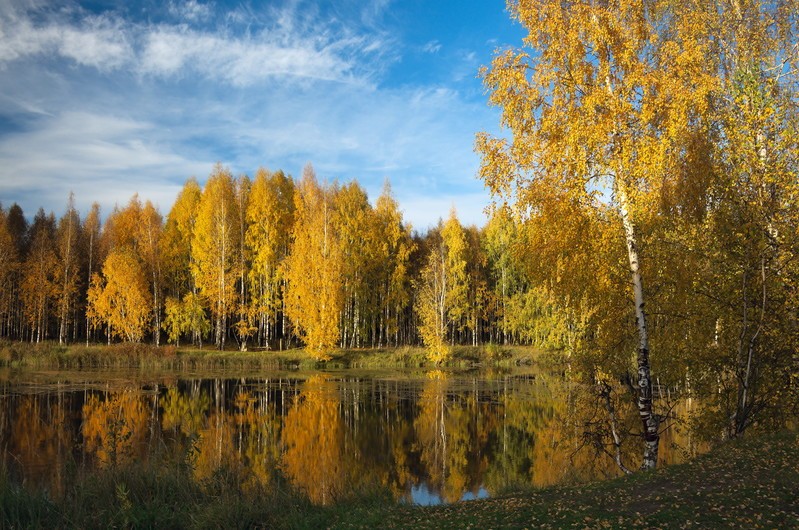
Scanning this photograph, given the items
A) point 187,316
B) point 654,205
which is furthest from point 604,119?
point 187,316

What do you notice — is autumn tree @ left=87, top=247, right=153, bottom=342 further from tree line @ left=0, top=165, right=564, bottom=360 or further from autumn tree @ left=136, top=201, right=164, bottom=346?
autumn tree @ left=136, top=201, right=164, bottom=346

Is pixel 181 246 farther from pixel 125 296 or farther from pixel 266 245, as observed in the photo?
pixel 266 245

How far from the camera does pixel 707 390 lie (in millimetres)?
12336

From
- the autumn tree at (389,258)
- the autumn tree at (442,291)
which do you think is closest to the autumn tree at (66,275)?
the autumn tree at (389,258)

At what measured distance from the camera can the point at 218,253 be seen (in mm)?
48094

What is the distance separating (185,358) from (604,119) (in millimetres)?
37370

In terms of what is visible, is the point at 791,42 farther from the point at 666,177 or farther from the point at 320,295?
the point at 320,295

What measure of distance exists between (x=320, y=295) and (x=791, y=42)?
3192 centimetres

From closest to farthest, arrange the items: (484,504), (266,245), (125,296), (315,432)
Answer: (484,504), (315,432), (125,296), (266,245)

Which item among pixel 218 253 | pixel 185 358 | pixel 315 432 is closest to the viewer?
pixel 315 432

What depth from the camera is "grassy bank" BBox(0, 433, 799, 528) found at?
752 centimetres

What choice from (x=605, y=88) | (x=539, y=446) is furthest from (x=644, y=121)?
(x=539, y=446)

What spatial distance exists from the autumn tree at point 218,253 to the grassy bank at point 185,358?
17.5 ft

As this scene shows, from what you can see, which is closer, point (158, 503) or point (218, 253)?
point (158, 503)
